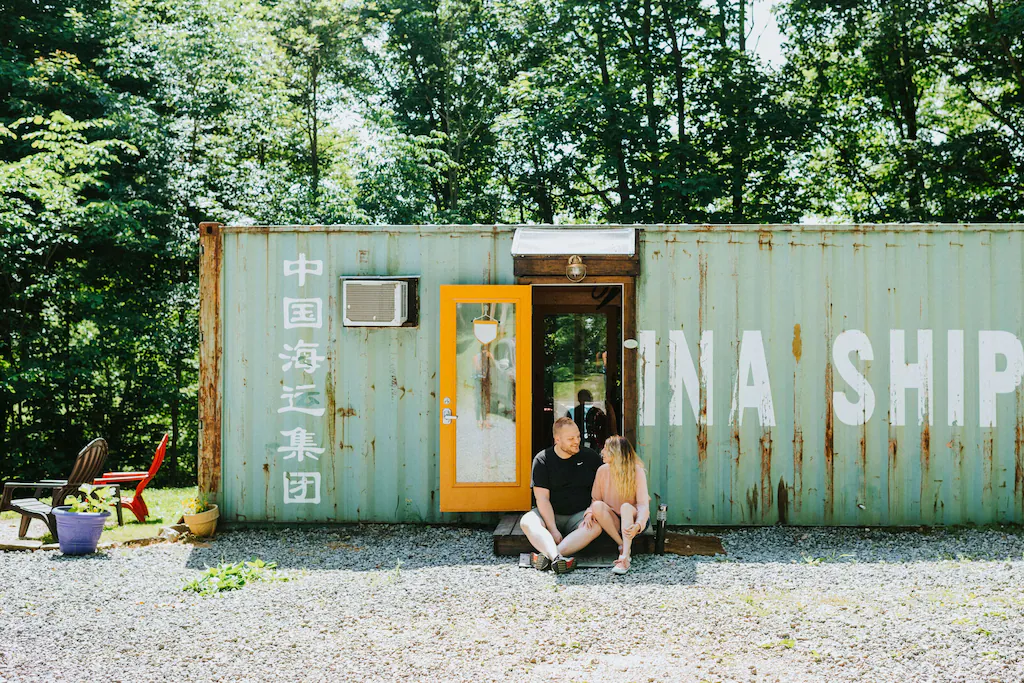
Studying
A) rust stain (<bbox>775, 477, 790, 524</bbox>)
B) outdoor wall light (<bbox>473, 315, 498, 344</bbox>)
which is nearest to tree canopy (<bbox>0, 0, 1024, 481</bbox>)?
outdoor wall light (<bbox>473, 315, 498, 344</bbox>)

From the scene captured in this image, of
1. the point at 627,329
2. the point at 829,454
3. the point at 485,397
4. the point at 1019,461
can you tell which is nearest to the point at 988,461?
the point at 1019,461

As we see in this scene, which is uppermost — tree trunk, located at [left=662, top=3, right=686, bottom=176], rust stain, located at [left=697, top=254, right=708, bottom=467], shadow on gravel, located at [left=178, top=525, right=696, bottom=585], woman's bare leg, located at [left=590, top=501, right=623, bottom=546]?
tree trunk, located at [left=662, top=3, right=686, bottom=176]

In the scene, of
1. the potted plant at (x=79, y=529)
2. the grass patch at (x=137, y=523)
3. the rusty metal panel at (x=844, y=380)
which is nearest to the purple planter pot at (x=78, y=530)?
the potted plant at (x=79, y=529)

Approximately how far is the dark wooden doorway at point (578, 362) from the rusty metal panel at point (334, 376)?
2537 mm

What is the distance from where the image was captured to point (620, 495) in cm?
582

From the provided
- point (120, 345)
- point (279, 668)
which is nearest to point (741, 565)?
point (279, 668)

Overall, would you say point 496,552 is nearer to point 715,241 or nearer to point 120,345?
point 715,241

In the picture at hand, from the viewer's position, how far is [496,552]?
6109 mm

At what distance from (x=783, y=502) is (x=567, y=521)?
205 cm

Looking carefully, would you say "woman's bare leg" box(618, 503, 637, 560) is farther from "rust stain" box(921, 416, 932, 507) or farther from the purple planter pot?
the purple planter pot

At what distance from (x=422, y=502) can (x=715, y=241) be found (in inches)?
129

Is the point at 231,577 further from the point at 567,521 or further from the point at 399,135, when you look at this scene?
the point at 399,135

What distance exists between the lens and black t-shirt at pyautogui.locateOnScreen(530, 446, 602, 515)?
19.7 ft

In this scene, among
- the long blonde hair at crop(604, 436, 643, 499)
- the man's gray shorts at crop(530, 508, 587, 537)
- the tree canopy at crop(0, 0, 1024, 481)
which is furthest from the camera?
the tree canopy at crop(0, 0, 1024, 481)
